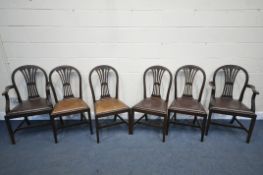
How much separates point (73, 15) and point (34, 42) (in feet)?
2.28

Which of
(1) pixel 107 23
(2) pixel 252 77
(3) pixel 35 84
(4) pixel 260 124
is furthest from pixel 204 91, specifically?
(3) pixel 35 84

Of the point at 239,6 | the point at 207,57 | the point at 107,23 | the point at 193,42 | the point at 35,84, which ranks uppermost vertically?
the point at 239,6

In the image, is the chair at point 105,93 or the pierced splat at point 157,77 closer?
the chair at point 105,93

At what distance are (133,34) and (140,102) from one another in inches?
38.3

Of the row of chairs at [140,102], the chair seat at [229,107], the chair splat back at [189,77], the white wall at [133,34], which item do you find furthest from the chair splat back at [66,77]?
the chair seat at [229,107]

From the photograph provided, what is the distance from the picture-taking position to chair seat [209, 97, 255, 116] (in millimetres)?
2279

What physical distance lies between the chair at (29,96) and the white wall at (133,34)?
15cm

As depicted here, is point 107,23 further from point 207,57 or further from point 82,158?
point 82,158

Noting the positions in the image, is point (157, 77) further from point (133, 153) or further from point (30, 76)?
point (30, 76)

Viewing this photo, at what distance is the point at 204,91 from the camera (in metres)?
2.84

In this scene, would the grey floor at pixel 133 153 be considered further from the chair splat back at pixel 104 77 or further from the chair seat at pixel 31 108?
the chair splat back at pixel 104 77

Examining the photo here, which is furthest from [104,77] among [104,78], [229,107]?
[229,107]

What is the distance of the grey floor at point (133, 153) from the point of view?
2.01 m

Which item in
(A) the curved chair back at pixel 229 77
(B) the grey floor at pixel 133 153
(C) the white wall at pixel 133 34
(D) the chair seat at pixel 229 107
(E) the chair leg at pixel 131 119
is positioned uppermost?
(C) the white wall at pixel 133 34
